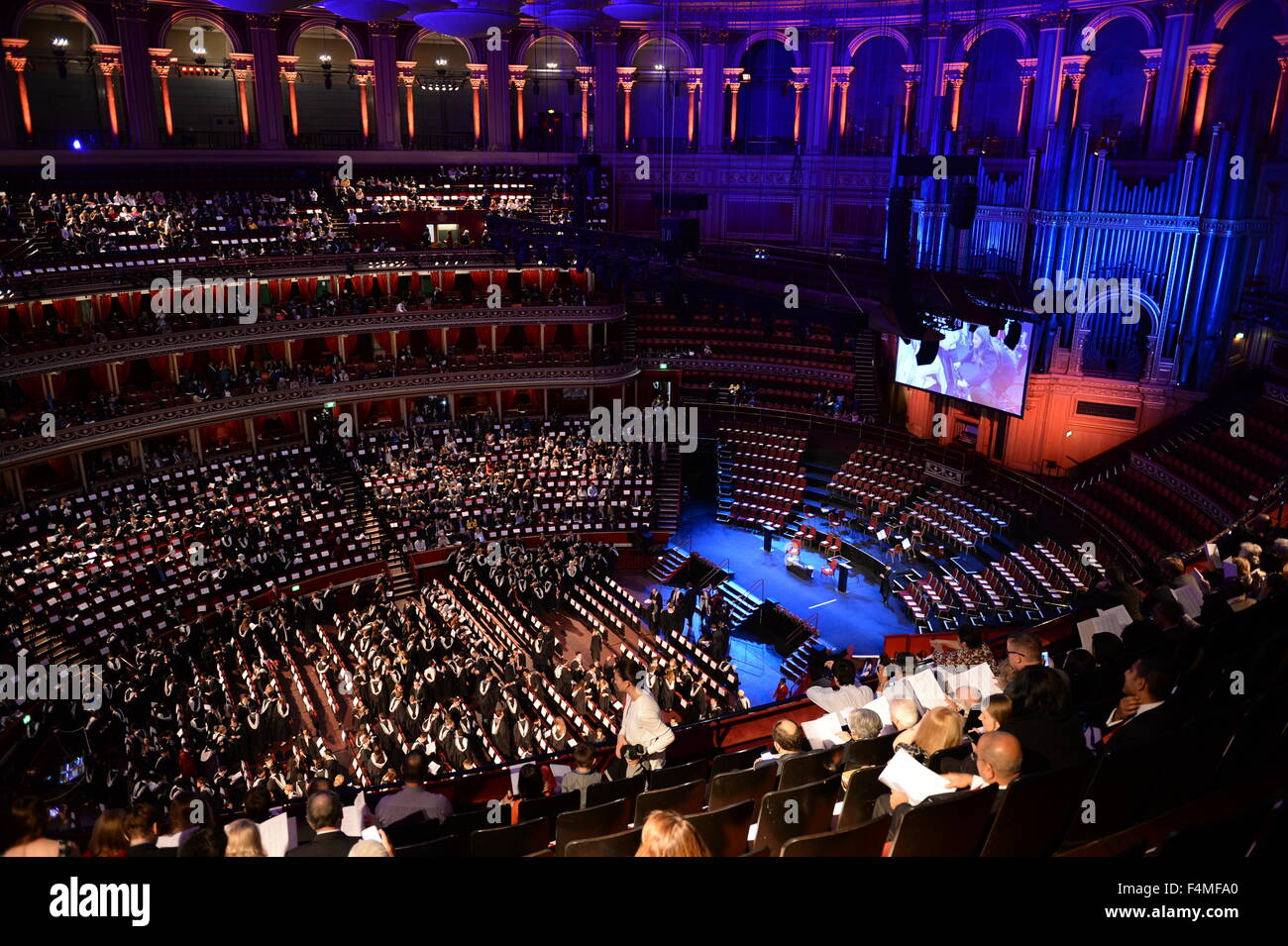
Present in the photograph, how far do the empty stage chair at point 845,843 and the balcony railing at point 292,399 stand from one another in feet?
82.9

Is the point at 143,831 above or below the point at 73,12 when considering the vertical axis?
below

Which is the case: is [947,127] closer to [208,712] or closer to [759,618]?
[759,618]

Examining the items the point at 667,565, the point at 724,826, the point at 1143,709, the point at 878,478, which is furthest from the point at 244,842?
the point at 878,478

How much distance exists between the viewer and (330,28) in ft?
118

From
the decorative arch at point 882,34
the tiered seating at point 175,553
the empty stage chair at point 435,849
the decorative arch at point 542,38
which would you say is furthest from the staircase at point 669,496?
the empty stage chair at point 435,849

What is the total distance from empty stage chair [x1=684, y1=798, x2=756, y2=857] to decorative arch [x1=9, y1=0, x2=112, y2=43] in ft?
118

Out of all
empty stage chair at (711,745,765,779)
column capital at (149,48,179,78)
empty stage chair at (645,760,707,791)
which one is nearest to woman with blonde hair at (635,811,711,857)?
empty stage chair at (645,760,707,791)

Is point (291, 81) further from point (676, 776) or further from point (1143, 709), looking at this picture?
point (1143, 709)

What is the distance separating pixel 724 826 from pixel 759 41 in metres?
36.0

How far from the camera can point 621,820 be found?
6.44m

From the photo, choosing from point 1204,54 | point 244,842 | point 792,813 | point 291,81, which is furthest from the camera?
point 291,81

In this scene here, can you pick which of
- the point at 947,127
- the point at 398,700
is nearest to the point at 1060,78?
the point at 947,127
